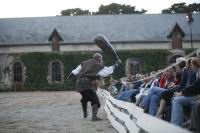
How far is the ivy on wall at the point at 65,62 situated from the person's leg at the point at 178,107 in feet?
125

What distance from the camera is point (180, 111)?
7535 mm

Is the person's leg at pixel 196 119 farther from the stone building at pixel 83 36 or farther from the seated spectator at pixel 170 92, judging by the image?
the stone building at pixel 83 36

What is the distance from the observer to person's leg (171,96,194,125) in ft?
24.6

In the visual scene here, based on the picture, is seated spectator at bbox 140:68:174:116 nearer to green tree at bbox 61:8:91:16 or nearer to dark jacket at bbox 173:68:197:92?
dark jacket at bbox 173:68:197:92

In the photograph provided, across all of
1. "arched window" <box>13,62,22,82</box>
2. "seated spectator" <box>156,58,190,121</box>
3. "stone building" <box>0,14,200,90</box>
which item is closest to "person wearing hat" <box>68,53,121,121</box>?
"seated spectator" <box>156,58,190,121</box>

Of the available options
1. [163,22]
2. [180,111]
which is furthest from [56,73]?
[180,111]

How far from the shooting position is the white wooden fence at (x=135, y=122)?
472cm

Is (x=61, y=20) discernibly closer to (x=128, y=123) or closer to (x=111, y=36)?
(x=111, y=36)

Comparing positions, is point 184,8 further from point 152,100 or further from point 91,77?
point 152,100

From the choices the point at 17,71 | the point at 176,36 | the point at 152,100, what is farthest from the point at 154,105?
the point at 176,36

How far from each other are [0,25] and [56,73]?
34.5 ft

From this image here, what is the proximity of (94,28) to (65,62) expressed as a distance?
20.6ft

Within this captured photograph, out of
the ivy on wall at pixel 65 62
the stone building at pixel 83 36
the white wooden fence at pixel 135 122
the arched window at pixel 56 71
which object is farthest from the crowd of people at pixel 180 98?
the arched window at pixel 56 71

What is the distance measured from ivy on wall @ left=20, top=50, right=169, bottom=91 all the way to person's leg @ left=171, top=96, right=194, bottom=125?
37967 millimetres
